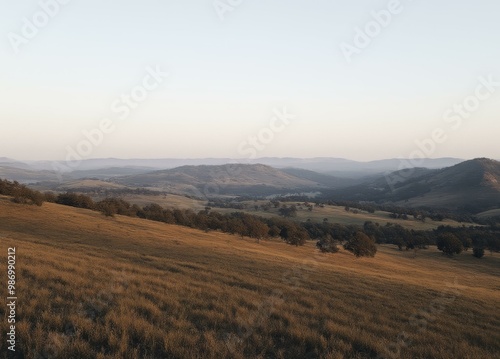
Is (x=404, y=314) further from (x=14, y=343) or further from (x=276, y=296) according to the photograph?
(x=14, y=343)

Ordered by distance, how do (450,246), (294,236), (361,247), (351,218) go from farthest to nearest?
(351,218) < (450,246) < (294,236) < (361,247)

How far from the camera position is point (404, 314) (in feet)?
47.0

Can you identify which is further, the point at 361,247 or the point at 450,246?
the point at 450,246

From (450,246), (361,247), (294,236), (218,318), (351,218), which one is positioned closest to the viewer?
(218,318)

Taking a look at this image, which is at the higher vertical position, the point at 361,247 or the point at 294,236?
the point at 294,236

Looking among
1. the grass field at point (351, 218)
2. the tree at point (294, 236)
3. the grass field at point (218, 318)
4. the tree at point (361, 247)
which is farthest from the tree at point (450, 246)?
the grass field at point (218, 318)

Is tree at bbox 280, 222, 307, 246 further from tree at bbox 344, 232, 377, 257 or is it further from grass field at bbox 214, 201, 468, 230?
grass field at bbox 214, 201, 468, 230

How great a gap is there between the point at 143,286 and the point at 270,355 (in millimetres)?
7484

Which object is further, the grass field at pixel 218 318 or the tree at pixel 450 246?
the tree at pixel 450 246

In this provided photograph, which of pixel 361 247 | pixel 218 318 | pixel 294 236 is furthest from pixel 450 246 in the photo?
pixel 218 318

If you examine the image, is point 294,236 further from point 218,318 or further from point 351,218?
point 351,218

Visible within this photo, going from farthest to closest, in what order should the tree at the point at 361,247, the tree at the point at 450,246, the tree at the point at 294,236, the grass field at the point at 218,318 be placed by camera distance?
1. the tree at the point at 450,246
2. the tree at the point at 294,236
3. the tree at the point at 361,247
4. the grass field at the point at 218,318

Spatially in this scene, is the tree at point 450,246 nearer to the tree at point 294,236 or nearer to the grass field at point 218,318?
the tree at point 294,236

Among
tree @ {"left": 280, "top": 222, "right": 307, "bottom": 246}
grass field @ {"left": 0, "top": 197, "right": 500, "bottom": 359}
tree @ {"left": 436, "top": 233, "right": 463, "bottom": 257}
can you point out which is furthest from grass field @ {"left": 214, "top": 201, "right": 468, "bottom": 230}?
grass field @ {"left": 0, "top": 197, "right": 500, "bottom": 359}
